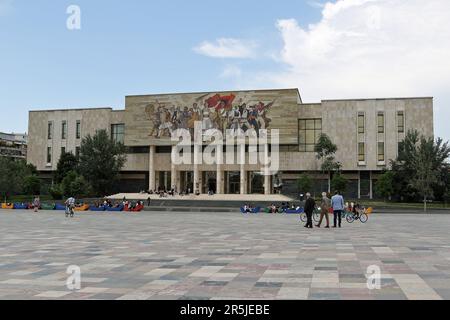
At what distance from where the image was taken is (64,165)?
73500 millimetres

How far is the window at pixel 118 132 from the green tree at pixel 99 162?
9.51 meters

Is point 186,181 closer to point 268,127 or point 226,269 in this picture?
point 268,127

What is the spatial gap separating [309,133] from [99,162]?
31982 millimetres

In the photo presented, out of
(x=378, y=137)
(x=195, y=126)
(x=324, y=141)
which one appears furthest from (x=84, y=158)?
(x=378, y=137)

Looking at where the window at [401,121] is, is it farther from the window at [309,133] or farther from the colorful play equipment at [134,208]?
the colorful play equipment at [134,208]

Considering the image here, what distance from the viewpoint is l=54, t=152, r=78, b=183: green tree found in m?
72.9

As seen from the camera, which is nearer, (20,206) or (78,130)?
(20,206)

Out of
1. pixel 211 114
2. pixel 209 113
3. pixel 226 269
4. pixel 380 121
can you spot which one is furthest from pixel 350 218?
pixel 209 113

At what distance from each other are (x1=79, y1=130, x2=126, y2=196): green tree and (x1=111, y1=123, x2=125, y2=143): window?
31.2 ft

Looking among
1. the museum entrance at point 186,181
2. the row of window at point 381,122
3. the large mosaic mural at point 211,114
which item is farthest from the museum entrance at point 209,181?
the row of window at point 381,122

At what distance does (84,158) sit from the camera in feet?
220

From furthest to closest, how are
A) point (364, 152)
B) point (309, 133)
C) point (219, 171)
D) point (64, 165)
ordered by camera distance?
point (64, 165), point (219, 171), point (309, 133), point (364, 152)
